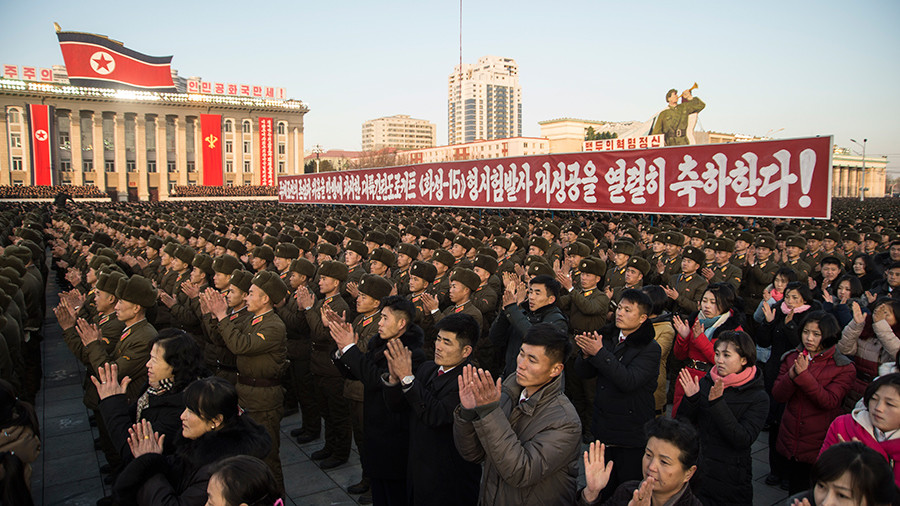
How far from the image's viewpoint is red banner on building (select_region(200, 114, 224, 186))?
60.1 meters

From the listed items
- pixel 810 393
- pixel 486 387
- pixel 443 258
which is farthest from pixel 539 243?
pixel 486 387

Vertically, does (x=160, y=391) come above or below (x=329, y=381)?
above

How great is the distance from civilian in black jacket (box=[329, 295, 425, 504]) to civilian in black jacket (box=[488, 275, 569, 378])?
3.34 feet

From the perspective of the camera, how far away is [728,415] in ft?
10.8

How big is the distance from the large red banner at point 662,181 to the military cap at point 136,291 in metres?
10.2

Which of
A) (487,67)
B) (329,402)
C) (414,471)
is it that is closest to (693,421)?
(414,471)

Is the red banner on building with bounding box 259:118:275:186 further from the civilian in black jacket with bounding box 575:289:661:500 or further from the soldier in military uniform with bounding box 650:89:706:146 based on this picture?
the civilian in black jacket with bounding box 575:289:661:500

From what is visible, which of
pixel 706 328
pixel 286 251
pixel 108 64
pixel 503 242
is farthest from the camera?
pixel 108 64

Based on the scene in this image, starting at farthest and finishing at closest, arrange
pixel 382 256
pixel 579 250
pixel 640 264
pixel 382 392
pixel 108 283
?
1. pixel 579 250
2. pixel 382 256
3. pixel 640 264
4. pixel 108 283
5. pixel 382 392

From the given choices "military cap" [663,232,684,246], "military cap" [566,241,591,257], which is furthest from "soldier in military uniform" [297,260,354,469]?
"military cap" [663,232,684,246]

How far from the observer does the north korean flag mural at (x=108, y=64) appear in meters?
54.2

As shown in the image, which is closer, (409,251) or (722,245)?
(722,245)

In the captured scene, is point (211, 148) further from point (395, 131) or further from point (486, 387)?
point (395, 131)

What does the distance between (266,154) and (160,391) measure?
64.0m
